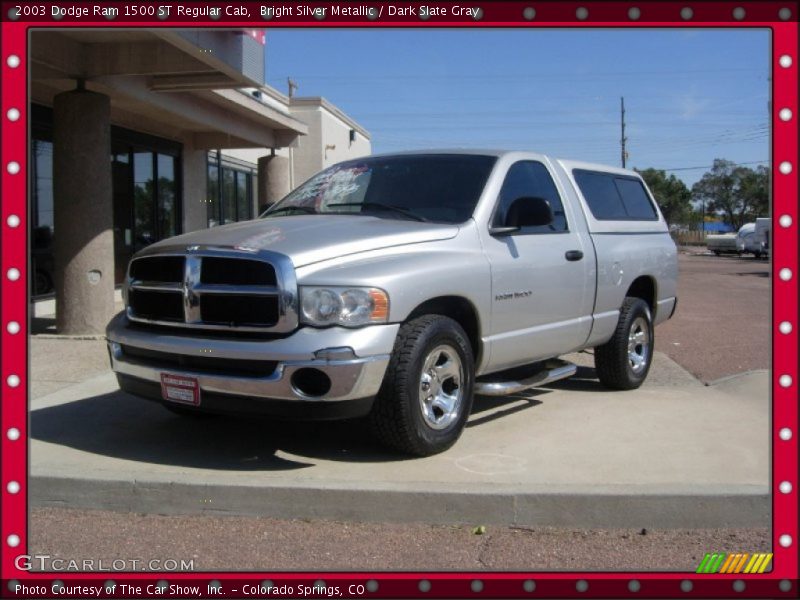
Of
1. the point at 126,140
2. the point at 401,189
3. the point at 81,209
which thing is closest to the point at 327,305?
the point at 401,189

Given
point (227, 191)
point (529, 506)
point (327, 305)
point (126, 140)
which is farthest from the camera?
point (227, 191)

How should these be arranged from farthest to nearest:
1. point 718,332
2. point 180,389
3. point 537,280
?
point 718,332, point 537,280, point 180,389

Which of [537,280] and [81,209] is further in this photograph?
[81,209]

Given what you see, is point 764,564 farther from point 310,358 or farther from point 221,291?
point 221,291

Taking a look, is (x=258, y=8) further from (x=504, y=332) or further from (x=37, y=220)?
(x=37, y=220)

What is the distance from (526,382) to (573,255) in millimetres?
1060

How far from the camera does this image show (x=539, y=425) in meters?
5.86

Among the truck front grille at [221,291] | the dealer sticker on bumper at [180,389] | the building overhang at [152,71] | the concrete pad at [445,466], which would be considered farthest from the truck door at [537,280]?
the building overhang at [152,71]

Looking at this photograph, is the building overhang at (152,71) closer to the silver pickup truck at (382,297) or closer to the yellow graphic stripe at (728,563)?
the silver pickup truck at (382,297)

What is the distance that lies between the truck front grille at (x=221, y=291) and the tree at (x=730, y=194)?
59998 millimetres

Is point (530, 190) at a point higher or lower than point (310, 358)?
higher

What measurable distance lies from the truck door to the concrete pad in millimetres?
601

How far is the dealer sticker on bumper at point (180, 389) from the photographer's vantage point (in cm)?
462

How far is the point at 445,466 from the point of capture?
15.8ft
